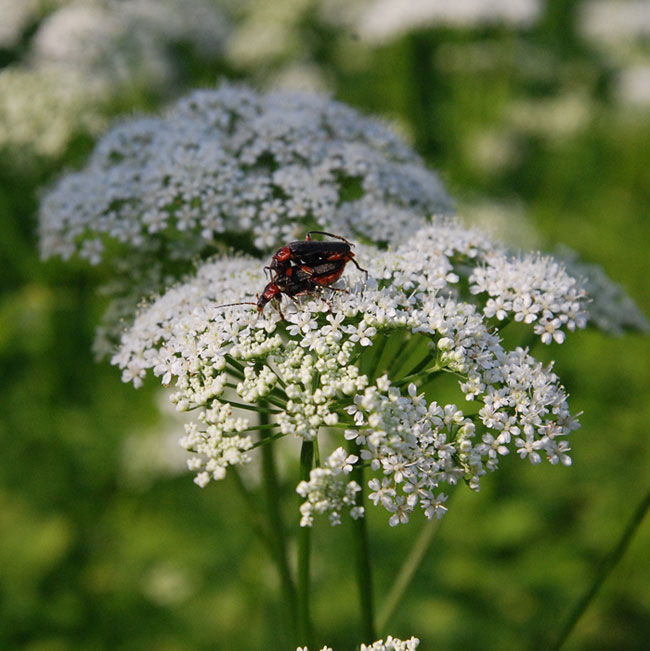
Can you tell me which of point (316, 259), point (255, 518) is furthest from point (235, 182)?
point (255, 518)

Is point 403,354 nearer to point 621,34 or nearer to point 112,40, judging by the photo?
point 112,40

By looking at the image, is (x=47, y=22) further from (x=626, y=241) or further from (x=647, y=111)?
(x=647, y=111)

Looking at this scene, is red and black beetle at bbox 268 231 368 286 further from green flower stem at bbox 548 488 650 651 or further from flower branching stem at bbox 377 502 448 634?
green flower stem at bbox 548 488 650 651

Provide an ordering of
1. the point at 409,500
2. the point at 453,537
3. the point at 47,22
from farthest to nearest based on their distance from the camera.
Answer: the point at 47,22 < the point at 453,537 < the point at 409,500

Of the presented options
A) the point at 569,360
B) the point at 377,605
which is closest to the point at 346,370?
the point at 377,605

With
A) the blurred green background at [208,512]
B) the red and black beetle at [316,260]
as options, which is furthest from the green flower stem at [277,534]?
the blurred green background at [208,512]
